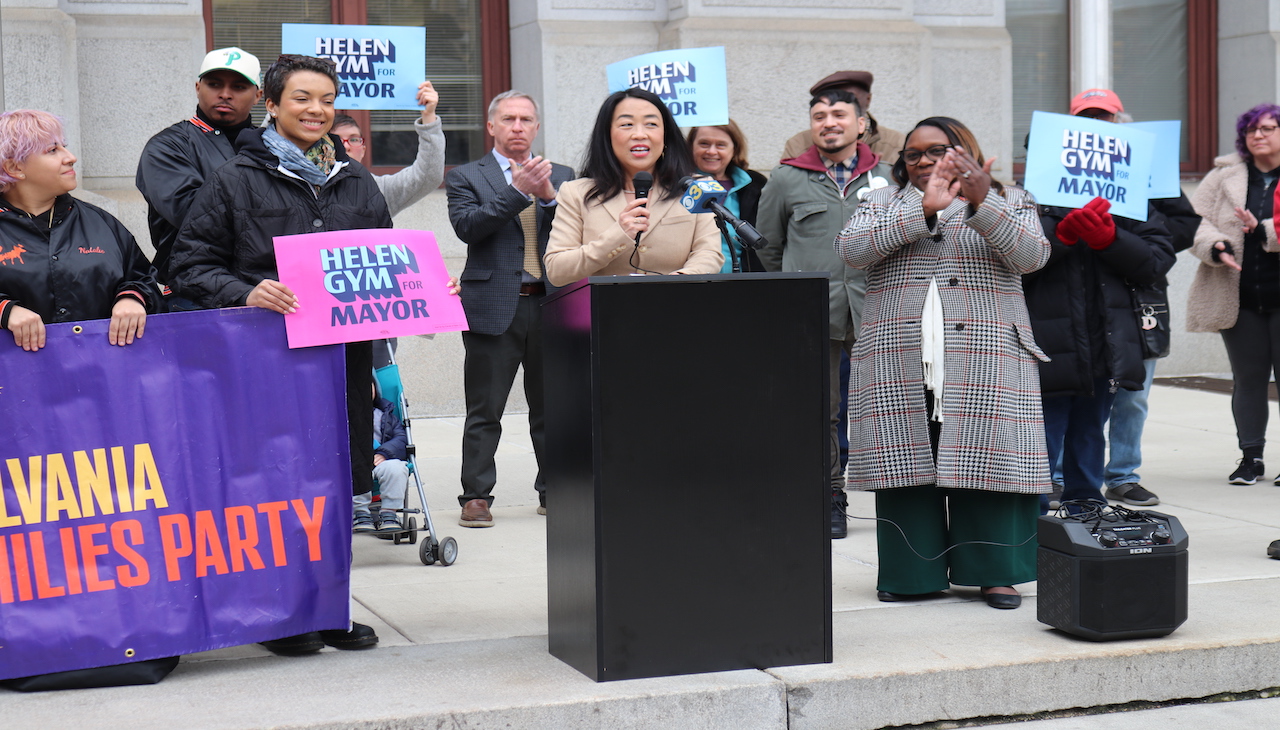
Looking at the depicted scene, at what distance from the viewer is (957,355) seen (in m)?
5.13

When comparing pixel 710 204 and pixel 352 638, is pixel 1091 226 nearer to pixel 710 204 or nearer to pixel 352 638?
pixel 710 204

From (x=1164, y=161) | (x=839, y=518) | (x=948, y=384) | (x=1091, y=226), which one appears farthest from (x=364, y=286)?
(x=1164, y=161)

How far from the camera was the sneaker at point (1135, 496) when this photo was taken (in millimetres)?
7406

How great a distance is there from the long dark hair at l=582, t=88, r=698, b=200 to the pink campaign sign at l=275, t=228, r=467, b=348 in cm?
69

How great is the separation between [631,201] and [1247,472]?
4.75 metres

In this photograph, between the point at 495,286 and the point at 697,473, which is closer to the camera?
the point at 697,473

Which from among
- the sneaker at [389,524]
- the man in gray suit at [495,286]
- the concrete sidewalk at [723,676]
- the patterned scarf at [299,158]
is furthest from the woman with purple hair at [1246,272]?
the patterned scarf at [299,158]

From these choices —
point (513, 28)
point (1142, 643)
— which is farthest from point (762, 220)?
point (513, 28)

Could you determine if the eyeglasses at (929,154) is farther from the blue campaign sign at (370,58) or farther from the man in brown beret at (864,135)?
the blue campaign sign at (370,58)

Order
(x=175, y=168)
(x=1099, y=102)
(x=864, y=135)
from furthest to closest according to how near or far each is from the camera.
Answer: (x=864, y=135) → (x=1099, y=102) → (x=175, y=168)

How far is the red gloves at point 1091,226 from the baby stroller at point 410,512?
3.01m

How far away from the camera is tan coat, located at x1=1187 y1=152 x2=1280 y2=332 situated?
7.95 metres

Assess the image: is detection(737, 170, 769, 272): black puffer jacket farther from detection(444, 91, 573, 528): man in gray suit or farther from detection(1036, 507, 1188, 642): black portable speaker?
detection(1036, 507, 1188, 642): black portable speaker

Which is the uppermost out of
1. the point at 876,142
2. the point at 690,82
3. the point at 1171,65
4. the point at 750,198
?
the point at 1171,65
